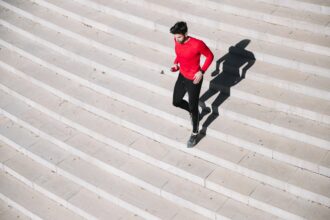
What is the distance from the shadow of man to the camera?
29.6 feet

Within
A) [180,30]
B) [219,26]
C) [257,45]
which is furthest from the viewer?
[219,26]

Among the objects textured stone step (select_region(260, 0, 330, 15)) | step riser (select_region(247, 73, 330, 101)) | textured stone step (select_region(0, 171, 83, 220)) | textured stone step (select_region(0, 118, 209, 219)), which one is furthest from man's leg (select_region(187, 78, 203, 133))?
textured stone step (select_region(260, 0, 330, 15))

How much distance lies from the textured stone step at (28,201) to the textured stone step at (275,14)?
4239 millimetres

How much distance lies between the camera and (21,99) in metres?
10.5

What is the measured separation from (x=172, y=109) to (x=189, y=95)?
1108mm

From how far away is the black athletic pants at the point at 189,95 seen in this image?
804 centimetres

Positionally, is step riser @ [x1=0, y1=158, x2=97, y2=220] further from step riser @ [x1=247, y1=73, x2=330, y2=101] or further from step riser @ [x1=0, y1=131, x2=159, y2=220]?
step riser @ [x1=247, y1=73, x2=330, y2=101]

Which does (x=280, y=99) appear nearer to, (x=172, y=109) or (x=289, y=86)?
(x=289, y=86)

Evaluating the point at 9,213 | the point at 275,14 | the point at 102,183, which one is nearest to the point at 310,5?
the point at 275,14

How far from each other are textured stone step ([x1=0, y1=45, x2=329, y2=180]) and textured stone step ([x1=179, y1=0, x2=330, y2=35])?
162 cm

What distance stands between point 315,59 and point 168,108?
2339 mm

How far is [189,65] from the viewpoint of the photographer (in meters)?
7.84

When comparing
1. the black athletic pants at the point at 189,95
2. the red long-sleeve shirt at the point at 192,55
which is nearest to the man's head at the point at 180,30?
the red long-sleeve shirt at the point at 192,55

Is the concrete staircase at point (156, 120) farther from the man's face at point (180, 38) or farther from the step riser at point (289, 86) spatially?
the man's face at point (180, 38)
